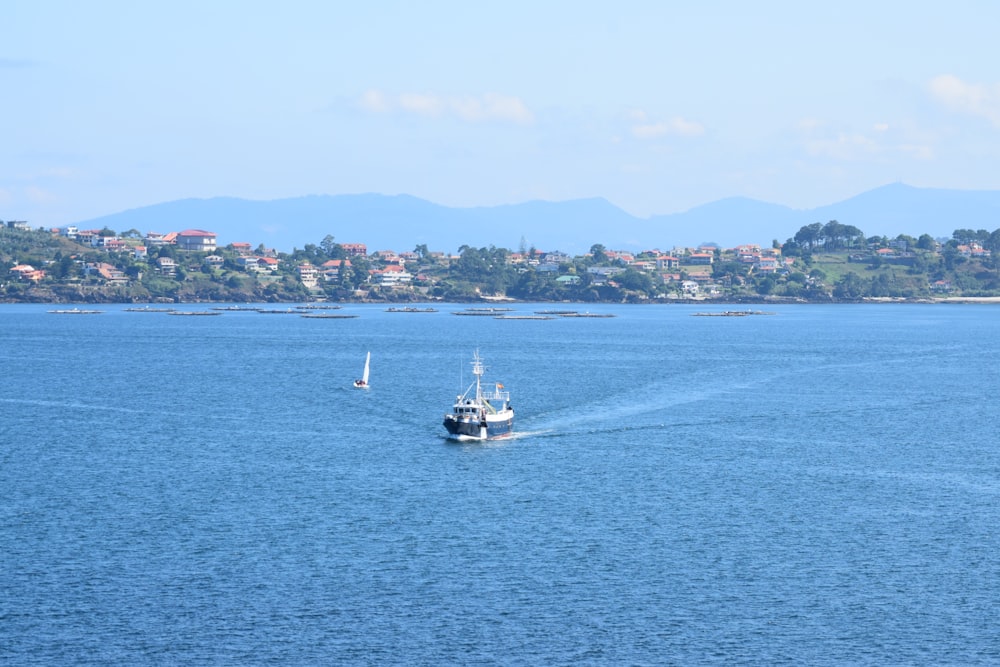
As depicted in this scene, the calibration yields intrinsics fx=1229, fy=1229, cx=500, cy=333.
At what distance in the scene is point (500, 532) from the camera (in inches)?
2516

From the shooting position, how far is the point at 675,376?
477 ft

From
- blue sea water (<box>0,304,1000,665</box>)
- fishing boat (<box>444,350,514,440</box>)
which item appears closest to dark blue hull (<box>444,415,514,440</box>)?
fishing boat (<box>444,350,514,440</box>)

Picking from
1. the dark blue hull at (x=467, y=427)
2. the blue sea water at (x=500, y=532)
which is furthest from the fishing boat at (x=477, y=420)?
the blue sea water at (x=500, y=532)

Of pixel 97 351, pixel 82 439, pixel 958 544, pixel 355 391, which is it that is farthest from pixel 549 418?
pixel 97 351

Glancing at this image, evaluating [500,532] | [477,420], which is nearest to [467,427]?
[477,420]

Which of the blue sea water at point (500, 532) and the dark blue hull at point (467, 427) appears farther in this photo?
A: the dark blue hull at point (467, 427)

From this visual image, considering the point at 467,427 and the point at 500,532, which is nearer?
the point at 500,532

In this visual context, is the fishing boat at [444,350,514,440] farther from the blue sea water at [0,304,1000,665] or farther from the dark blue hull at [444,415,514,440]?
the blue sea water at [0,304,1000,665]

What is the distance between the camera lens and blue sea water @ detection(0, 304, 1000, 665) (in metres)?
48.3

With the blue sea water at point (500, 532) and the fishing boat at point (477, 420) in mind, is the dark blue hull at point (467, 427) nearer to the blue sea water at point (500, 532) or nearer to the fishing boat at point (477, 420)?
the fishing boat at point (477, 420)

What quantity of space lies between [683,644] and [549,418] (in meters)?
58.6

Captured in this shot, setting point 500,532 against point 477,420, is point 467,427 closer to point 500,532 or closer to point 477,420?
point 477,420

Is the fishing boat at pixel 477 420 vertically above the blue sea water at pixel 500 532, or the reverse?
the fishing boat at pixel 477 420

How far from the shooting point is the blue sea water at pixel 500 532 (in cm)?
4831
